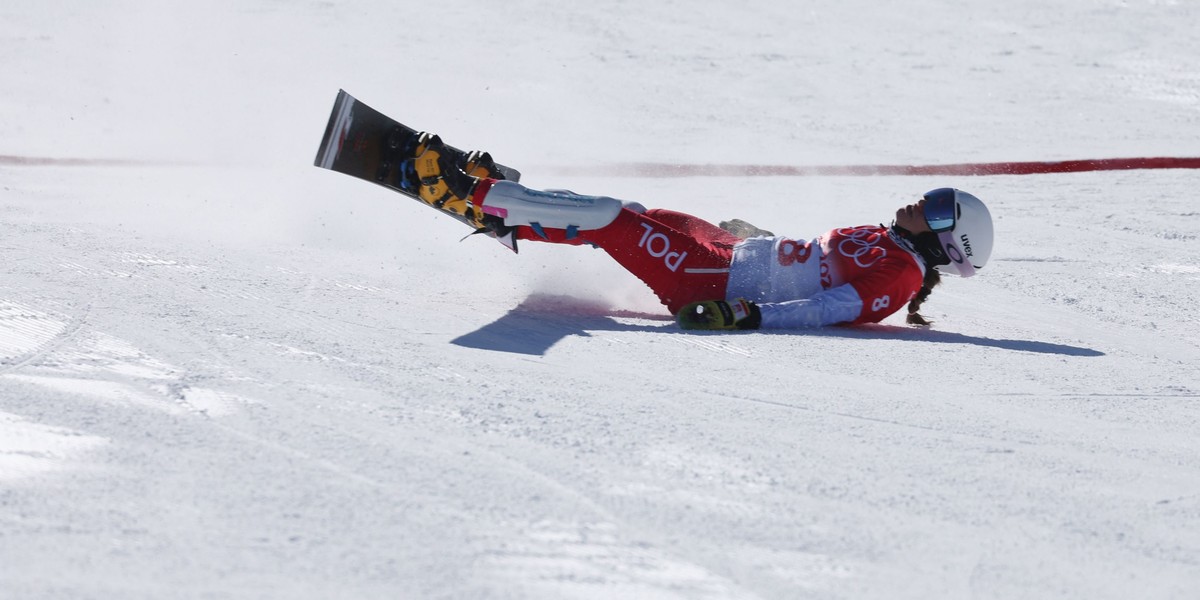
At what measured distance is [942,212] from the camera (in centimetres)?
527

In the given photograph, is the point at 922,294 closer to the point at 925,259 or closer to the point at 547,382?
the point at 925,259

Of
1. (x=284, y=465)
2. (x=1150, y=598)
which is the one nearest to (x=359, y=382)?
(x=284, y=465)

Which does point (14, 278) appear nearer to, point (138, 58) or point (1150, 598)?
point (1150, 598)

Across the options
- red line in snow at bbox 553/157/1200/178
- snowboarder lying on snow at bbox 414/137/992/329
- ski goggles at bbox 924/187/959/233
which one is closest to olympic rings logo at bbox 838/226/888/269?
snowboarder lying on snow at bbox 414/137/992/329

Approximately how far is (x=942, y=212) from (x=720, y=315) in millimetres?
1132

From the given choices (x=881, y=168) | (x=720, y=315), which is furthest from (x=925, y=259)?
(x=881, y=168)

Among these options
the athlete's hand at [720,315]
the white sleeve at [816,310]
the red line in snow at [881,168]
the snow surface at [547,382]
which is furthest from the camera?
the red line in snow at [881,168]

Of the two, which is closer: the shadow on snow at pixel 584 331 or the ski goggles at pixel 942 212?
the shadow on snow at pixel 584 331

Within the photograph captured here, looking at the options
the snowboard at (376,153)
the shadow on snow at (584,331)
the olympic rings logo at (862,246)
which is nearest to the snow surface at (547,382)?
the shadow on snow at (584,331)

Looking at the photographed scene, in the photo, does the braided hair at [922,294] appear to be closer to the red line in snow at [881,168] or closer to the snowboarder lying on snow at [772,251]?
the snowboarder lying on snow at [772,251]

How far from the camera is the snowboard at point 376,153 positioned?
5.33 m

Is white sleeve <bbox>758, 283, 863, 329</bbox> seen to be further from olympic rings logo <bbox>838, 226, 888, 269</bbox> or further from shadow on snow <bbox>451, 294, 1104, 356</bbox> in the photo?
olympic rings logo <bbox>838, 226, 888, 269</bbox>

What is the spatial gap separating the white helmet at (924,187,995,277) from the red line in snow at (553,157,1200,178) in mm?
3867

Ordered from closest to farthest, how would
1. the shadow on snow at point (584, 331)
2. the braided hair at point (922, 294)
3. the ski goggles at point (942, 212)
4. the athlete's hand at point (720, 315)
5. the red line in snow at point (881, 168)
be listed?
the shadow on snow at point (584, 331)
the athlete's hand at point (720, 315)
the ski goggles at point (942, 212)
the braided hair at point (922, 294)
the red line in snow at point (881, 168)
